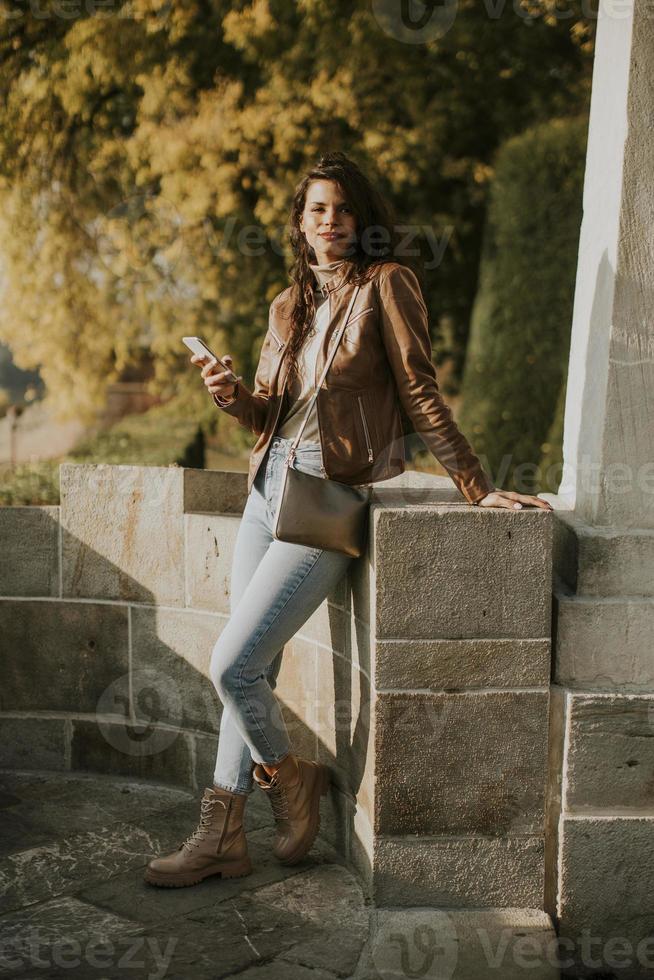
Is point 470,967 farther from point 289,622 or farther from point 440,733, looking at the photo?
point 289,622

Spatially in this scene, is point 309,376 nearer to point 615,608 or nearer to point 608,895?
point 615,608

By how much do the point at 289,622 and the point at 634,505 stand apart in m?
0.93

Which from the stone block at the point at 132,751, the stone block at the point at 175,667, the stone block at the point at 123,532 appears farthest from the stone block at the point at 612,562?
the stone block at the point at 132,751

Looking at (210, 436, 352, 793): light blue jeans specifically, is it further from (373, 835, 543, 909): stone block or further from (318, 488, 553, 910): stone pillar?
(373, 835, 543, 909): stone block

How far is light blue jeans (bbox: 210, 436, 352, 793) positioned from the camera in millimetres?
→ 2758

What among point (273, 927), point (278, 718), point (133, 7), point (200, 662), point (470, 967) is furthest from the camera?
point (133, 7)

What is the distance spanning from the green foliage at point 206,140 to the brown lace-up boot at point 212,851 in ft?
18.6

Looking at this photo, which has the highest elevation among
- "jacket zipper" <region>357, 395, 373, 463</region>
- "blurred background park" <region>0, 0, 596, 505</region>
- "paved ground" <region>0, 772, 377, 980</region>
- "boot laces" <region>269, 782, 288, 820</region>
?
"blurred background park" <region>0, 0, 596, 505</region>

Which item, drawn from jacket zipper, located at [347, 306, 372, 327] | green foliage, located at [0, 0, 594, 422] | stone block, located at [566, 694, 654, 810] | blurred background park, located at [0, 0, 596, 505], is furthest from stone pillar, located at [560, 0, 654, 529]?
green foliage, located at [0, 0, 594, 422]

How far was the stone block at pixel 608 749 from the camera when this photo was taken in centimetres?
260

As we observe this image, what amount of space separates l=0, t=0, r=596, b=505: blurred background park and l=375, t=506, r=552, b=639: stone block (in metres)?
4.75

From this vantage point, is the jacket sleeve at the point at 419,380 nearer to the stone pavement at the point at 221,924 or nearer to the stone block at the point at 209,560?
the stone block at the point at 209,560

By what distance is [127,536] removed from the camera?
3652mm

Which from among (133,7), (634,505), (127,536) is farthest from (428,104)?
(634,505)
